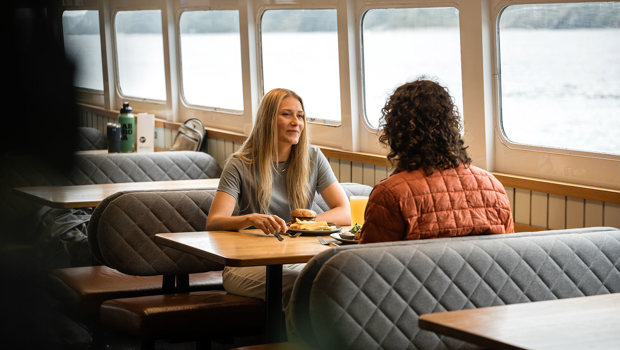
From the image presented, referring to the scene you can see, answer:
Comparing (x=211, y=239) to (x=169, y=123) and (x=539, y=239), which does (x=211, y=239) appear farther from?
(x=169, y=123)

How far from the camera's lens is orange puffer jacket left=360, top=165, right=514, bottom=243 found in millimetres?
2240

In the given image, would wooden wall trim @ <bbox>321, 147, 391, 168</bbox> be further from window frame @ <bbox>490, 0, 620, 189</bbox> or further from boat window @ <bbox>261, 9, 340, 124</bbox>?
window frame @ <bbox>490, 0, 620, 189</bbox>

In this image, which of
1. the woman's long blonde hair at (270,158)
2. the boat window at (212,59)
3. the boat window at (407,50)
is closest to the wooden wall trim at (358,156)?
the boat window at (407,50)

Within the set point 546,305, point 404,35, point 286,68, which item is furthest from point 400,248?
point 286,68

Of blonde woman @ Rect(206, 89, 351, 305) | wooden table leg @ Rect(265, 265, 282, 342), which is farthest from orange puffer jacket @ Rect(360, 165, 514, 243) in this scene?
blonde woman @ Rect(206, 89, 351, 305)

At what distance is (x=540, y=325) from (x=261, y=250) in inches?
42.7

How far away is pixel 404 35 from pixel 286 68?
1.30m

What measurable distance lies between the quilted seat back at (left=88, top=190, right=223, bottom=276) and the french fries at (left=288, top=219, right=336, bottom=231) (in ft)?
2.15

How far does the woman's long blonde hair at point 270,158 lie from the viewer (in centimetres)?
320

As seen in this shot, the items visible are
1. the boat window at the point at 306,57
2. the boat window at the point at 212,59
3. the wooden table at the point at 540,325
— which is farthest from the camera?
the boat window at the point at 212,59

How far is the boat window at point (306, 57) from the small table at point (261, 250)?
204 centimetres

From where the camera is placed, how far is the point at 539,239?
2322 millimetres

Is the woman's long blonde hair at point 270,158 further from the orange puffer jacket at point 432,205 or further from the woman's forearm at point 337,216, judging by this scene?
the orange puffer jacket at point 432,205

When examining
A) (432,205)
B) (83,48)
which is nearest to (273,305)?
(432,205)
